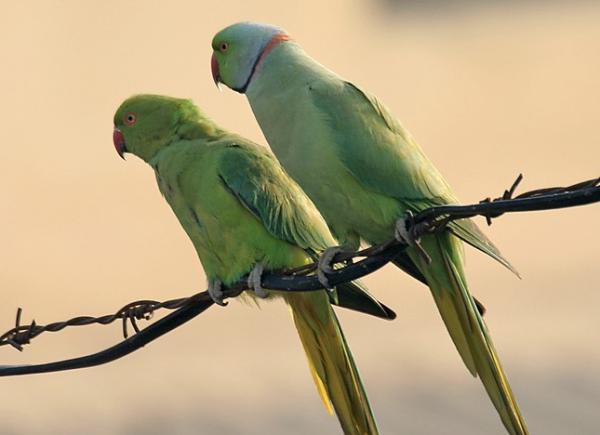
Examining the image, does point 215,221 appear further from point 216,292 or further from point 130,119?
point 130,119

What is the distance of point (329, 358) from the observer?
5.16 metres

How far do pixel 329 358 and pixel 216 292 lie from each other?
1.26 ft

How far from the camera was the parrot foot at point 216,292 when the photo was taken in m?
4.97

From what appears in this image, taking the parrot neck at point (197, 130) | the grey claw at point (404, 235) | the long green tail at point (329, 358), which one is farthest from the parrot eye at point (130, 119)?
the grey claw at point (404, 235)

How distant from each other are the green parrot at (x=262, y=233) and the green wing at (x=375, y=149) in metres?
0.20

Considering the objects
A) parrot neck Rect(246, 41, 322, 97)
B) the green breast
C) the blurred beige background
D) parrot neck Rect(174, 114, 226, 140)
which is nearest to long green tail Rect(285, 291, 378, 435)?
the green breast

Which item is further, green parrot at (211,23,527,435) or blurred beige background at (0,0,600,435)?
blurred beige background at (0,0,600,435)

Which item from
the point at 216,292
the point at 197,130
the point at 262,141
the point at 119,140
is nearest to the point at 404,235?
the point at 216,292

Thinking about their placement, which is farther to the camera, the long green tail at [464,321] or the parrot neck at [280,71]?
the parrot neck at [280,71]

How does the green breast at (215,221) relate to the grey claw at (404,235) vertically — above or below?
above

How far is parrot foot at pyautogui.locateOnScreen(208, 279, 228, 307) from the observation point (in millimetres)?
4973

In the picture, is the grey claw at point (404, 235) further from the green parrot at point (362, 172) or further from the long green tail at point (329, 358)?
the long green tail at point (329, 358)

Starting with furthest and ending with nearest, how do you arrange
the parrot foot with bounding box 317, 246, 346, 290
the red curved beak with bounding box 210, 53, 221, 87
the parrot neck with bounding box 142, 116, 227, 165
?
the red curved beak with bounding box 210, 53, 221, 87, the parrot neck with bounding box 142, 116, 227, 165, the parrot foot with bounding box 317, 246, 346, 290

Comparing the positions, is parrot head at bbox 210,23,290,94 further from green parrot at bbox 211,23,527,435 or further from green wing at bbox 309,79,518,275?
green wing at bbox 309,79,518,275
